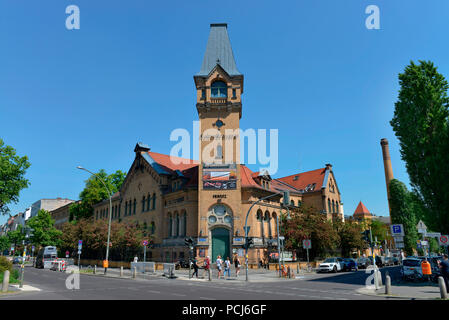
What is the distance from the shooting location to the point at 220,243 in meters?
35.3

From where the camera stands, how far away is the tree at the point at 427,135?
68.1 feet

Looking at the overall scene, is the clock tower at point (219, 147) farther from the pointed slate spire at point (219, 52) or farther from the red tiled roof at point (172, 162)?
the red tiled roof at point (172, 162)

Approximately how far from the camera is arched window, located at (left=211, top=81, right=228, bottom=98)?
3997 cm

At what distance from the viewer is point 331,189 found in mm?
55719

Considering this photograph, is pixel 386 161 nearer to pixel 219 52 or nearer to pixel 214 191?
pixel 219 52

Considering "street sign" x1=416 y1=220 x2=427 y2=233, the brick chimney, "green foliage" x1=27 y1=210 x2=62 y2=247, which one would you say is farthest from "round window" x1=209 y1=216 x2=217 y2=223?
the brick chimney

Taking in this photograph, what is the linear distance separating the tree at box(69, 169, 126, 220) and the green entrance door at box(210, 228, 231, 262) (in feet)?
113

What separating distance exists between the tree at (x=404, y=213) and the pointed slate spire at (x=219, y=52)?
4084cm

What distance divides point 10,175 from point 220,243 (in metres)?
25.8

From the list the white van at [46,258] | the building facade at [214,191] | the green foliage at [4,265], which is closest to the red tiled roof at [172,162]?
the building facade at [214,191]

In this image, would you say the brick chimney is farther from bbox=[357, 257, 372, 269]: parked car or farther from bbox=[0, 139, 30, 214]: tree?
bbox=[0, 139, 30, 214]: tree
